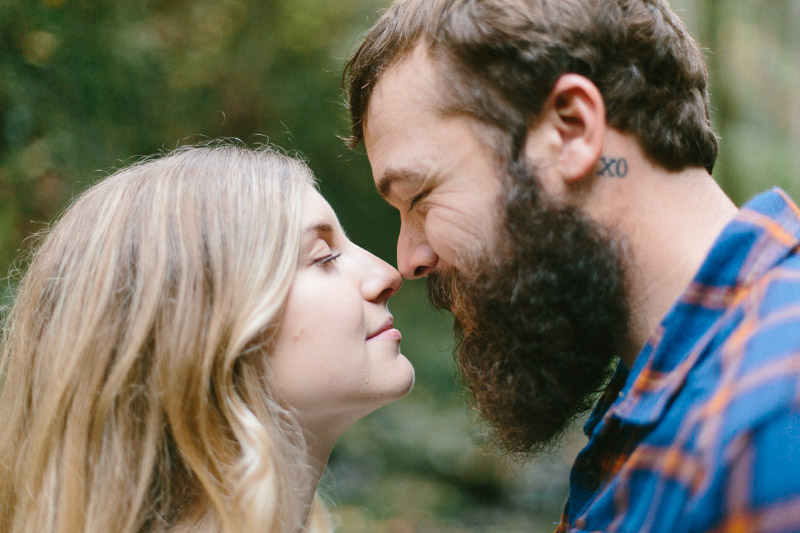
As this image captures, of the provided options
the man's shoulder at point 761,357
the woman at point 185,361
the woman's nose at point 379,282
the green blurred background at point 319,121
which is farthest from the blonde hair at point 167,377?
the green blurred background at point 319,121

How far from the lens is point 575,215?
1.83m

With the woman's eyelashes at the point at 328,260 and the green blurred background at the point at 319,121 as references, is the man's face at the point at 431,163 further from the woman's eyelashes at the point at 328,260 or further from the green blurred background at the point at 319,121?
the green blurred background at the point at 319,121

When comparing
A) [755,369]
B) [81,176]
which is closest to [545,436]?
[755,369]

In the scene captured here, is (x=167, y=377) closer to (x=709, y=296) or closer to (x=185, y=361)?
(x=185, y=361)

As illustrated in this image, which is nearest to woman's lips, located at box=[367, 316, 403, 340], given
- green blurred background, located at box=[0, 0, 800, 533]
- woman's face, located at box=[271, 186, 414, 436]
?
woman's face, located at box=[271, 186, 414, 436]

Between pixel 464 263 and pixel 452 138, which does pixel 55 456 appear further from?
pixel 452 138

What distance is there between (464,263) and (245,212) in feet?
2.04

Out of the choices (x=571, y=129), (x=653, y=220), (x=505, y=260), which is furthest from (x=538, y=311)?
(x=571, y=129)

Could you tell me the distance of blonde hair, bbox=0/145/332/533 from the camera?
5.66ft

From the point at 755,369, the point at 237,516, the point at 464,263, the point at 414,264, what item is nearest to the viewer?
the point at 755,369

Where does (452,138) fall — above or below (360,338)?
above

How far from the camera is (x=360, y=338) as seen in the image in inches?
73.0

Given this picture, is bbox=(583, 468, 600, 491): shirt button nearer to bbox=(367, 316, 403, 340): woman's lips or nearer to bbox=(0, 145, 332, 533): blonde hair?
bbox=(367, 316, 403, 340): woman's lips

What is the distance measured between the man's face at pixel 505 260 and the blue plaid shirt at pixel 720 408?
10.2 inches
